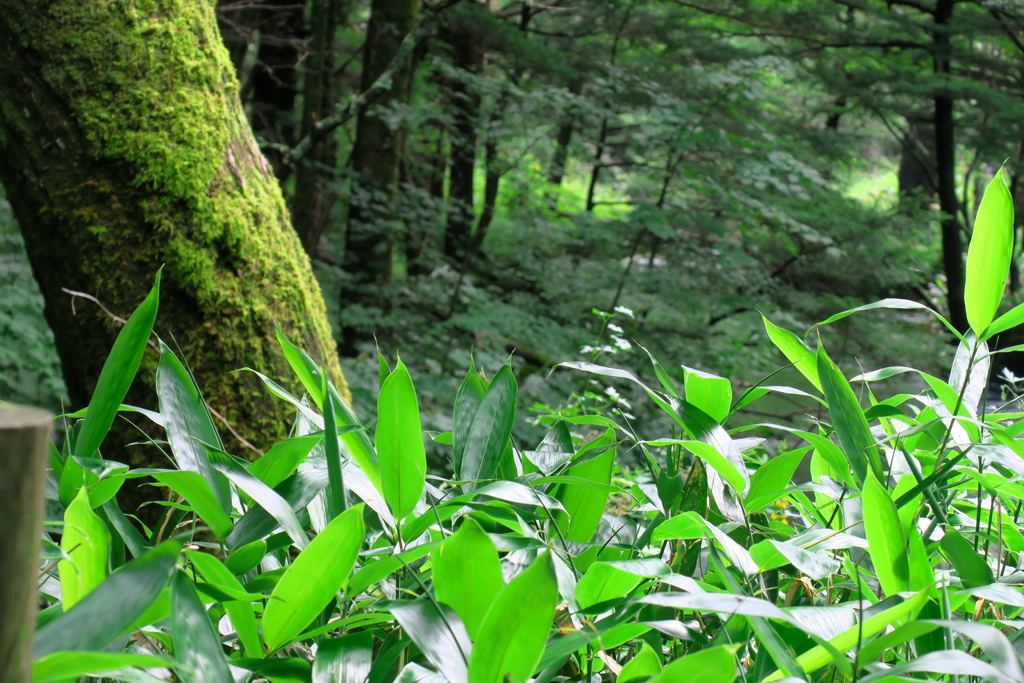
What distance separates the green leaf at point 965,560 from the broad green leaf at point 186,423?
28.0 inches

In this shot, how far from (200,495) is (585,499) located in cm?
42

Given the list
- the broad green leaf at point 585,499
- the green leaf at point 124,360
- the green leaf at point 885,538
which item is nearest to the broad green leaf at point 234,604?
the green leaf at point 124,360

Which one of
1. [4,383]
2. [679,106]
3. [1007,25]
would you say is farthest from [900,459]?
[1007,25]

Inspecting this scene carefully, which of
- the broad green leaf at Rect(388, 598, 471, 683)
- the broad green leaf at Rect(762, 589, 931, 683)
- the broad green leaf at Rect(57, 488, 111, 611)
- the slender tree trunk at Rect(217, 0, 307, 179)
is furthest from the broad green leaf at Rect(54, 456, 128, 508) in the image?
the slender tree trunk at Rect(217, 0, 307, 179)

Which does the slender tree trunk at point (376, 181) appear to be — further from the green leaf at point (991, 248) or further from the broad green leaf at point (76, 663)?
the broad green leaf at point (76, 663)

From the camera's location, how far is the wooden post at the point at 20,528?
0.34m

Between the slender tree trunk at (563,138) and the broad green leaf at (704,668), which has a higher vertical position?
the slender tree trunk at (563,138)

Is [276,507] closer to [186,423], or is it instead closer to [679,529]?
[186,423]

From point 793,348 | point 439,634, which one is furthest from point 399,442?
point 793,348

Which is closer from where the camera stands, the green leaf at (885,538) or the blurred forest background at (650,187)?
the green leaf at (885,538)

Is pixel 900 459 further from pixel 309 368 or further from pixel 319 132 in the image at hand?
pixel 319 132

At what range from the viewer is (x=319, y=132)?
13.2ft

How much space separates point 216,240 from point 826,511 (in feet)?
4.57

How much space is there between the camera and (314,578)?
1.74ft
